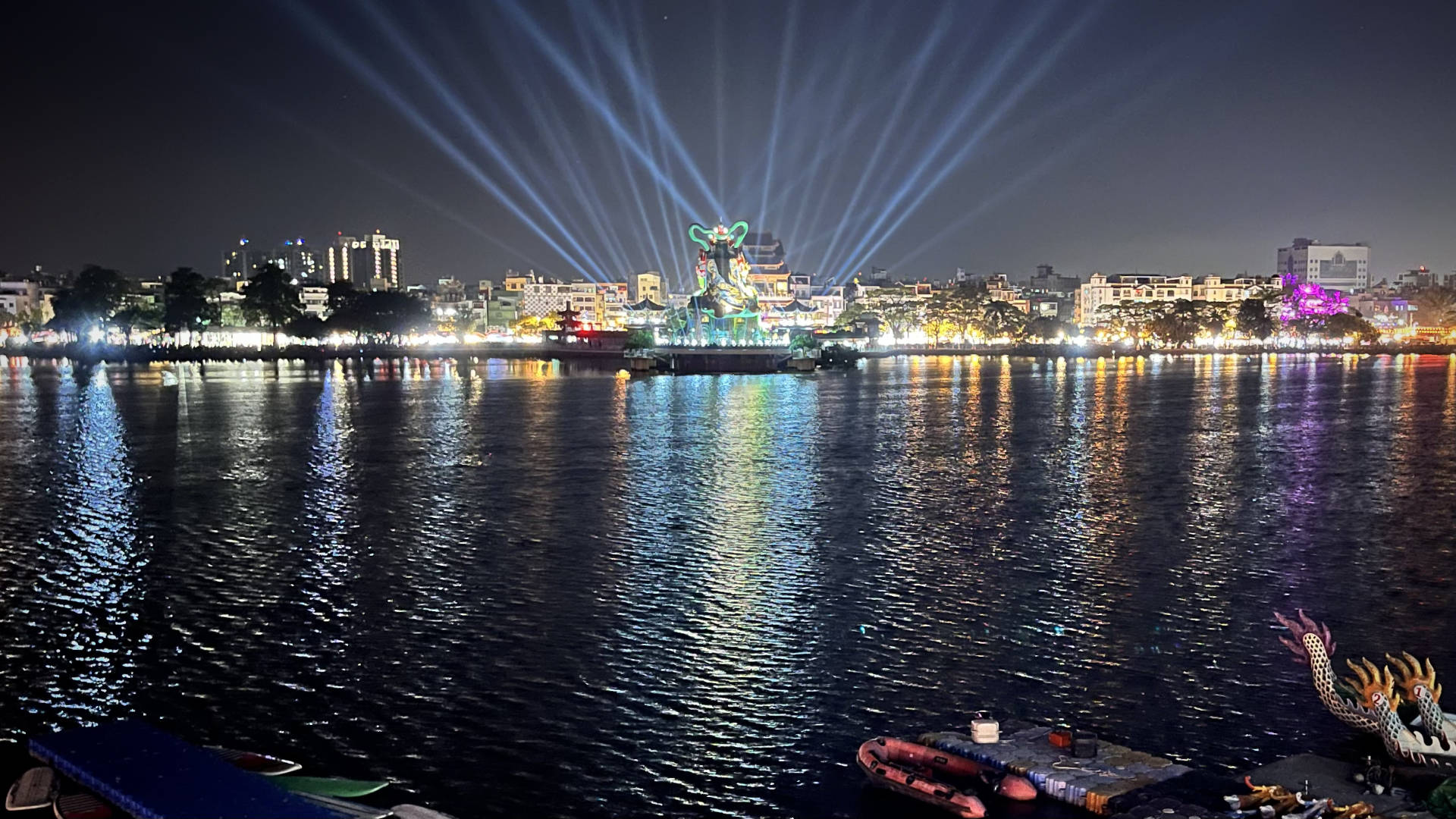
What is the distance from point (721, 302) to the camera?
105188 mm

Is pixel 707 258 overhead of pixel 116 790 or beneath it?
overhead

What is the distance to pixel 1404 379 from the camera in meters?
77.9

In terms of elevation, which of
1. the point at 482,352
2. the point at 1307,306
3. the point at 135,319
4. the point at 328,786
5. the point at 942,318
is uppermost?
the point at 1307,306

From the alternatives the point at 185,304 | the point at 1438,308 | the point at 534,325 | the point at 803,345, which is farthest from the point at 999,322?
the point at 185,304

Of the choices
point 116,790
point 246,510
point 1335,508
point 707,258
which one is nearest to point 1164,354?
point 707,258

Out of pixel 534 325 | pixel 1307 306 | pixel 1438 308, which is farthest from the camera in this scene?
pixel 534 325

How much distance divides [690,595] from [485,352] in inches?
4881

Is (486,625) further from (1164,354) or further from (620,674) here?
(1164,354)

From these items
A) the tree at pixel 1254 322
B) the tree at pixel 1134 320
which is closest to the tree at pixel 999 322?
the tree at pixel 1134 320

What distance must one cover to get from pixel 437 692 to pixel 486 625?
2.65m

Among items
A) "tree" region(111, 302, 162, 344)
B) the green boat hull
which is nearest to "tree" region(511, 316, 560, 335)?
"tree" region(111, 302, 162, 344)

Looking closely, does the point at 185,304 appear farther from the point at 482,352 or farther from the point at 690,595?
the point at 690,595

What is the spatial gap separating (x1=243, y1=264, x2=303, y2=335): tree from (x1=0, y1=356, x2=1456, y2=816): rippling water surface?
104 metres

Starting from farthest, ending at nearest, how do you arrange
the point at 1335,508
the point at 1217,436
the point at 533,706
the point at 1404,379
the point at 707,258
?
the point at 707,258 → the point at 1404,379 → the point at 1217,436 → the point at 1335,508 → the point at 533,706
